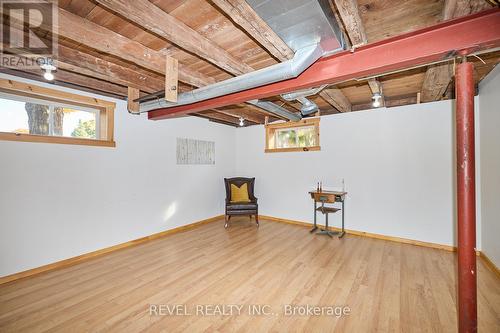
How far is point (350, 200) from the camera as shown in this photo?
4148 millimetres

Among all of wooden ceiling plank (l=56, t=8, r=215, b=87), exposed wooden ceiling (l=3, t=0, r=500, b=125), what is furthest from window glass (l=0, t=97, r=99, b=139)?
wooden ceiling plank (l=56, t=8, r=215, b=87)

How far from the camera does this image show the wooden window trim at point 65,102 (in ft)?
8.21

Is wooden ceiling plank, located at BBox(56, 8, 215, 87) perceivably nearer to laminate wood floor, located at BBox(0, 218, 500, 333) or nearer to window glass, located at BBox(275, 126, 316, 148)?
laminate wood floor, located at BBox(0, 218, 500, 333)

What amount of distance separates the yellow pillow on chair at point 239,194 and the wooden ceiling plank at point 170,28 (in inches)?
122

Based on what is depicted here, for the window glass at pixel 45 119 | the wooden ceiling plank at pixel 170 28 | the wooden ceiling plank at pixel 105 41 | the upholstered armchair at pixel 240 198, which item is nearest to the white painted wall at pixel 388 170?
the upholstered armchair at pixel 240 198

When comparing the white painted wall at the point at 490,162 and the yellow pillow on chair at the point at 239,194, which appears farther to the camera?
the yellow pillow on chair at the point at 239,194

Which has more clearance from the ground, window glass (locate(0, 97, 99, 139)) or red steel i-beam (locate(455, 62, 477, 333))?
window glass (locate(0, 97, 99, 139))

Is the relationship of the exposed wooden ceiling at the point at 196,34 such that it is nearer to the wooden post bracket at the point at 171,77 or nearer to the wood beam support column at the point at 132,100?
the wooden post bracket at the point at 171,77

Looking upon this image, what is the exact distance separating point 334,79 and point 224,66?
1107mm

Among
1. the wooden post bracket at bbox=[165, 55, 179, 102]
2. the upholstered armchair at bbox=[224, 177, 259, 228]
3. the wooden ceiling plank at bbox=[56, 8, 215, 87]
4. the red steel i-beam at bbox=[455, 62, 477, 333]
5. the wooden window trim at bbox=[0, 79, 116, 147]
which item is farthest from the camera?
the upholstered armchair at bbox=[224, 177, 259, 228]

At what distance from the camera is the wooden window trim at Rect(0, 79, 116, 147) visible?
98.5 inches

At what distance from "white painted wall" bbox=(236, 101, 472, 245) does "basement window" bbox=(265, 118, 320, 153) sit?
160 mm

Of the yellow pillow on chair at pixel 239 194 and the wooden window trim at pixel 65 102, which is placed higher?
the wooden window trim at pixel 65 102

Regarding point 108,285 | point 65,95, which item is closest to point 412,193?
point 108,285
